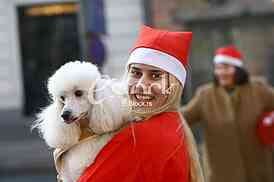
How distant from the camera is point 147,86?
332 centimetres

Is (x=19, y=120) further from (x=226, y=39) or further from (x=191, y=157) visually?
(x=191, y=157)

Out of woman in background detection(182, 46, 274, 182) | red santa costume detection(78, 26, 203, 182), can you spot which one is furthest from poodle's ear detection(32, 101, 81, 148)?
woman in background detection(182, 46, 274, 182)

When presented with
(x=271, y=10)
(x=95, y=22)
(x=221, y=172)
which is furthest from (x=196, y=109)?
(x=271, y=10)

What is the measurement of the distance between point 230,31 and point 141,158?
1078 centimetres

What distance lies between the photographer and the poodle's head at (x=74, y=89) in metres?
3.35

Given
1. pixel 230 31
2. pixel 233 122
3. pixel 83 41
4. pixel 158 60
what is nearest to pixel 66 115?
pixel 158 60

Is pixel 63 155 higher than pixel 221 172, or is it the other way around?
pixel 63 155

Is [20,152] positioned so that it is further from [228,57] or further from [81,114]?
[81,114]

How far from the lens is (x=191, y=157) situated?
11.3 ft

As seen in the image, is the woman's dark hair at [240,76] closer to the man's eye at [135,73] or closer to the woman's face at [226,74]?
the woman's face at [226,74]

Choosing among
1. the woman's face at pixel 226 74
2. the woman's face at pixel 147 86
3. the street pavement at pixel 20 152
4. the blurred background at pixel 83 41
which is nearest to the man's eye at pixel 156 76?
the woman's face at pixel 147 86

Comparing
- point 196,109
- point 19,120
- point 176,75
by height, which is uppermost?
point 176,75

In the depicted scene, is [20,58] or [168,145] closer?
[168,145]

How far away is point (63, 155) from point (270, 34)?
11084 millimetres
